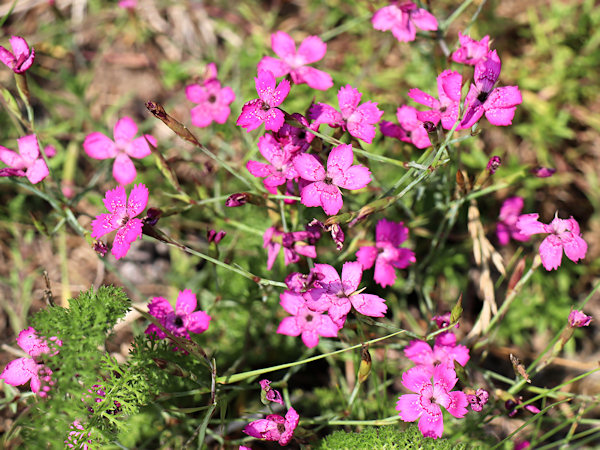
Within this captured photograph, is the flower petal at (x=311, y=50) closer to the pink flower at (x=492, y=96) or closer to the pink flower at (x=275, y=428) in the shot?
the pink flower at (x=492, y=96)

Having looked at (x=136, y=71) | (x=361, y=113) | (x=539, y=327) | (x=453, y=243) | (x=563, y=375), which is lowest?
(x=563, y=375)

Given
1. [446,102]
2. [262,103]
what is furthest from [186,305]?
[446,102]

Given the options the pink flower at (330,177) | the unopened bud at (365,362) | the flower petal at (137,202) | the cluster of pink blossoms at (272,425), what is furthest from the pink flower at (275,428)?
the flower petal at (137,202)

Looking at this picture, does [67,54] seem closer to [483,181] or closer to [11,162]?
[11,162]

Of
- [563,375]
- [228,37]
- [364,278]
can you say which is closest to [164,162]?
[364,278]

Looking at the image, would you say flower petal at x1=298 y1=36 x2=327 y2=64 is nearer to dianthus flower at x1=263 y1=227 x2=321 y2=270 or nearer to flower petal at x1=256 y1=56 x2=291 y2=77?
flower petal at x1=256 y1=56 x2=291 y2=77

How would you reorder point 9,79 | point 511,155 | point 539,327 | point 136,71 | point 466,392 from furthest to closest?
point 136,71 → point 9,79 → point 511,155 → point 539,327 → point 466,392

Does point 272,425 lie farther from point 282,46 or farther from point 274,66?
point 282,46
